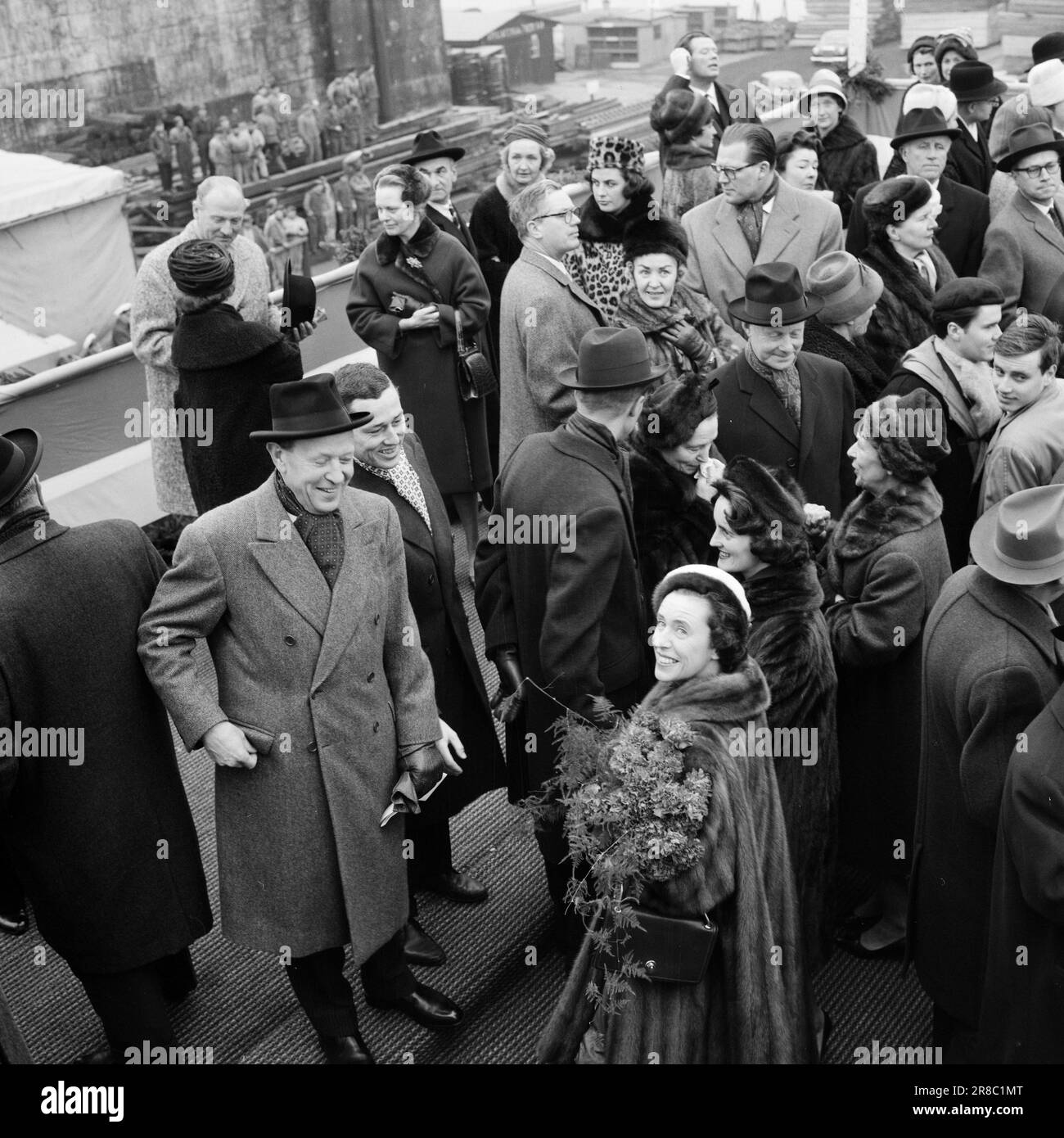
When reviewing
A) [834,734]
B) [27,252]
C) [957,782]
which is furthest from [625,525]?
[27,252]

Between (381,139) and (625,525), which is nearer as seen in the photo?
(625,525)

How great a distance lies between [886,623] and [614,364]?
1.03 meters

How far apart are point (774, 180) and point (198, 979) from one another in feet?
12.9

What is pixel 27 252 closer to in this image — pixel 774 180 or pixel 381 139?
pixel 774 180

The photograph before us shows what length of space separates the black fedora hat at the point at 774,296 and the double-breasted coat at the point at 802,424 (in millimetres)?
163

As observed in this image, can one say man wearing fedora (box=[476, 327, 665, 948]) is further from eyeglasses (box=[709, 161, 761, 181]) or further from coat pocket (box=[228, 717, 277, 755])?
eyeglasses (box=[709, 161, 761, 181])

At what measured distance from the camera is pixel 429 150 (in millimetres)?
6578

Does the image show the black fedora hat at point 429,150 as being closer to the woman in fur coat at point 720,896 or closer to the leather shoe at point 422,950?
the leather shoe at point 422,950

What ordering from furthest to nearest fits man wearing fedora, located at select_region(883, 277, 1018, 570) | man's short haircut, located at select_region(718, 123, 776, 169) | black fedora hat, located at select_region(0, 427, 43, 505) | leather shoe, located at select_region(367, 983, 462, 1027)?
man's short haircut, located at select_region(718, 123, 776, 169) → man wearing fedora, located at select_region(883, 277, 1018, 570) → leather shoe, located at select_region(367, 983, 462, 1027) → black fedora hat, located at select_region(0, 427, 43, 505)

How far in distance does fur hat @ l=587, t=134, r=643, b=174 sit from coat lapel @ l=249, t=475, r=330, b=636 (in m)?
2.65

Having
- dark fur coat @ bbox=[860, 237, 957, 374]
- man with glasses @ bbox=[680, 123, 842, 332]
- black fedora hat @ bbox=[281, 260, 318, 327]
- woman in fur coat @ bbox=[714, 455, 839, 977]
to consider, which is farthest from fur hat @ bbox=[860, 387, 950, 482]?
black fedora hat @ bbox=[281, 260, 318, 327]

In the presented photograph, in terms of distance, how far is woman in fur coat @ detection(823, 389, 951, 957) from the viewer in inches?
146

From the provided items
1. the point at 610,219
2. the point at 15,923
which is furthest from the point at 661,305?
the point at 15,923

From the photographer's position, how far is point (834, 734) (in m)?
3.73
